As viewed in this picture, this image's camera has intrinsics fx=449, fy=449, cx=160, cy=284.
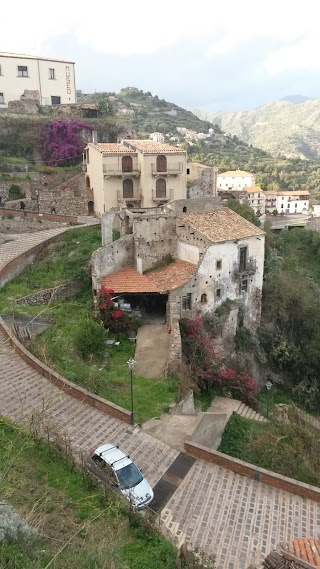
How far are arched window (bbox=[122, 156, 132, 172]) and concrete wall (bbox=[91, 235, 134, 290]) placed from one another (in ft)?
38.3

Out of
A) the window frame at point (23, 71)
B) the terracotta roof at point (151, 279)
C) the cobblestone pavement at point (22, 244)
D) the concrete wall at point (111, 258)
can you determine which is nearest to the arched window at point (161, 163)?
the cobblestone pavement at point (22, 244)

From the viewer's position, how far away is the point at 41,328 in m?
20.1

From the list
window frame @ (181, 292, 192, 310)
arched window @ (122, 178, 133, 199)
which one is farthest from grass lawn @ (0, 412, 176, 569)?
arched window @ (122, 178, 133, 199)

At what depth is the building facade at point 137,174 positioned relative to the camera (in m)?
34.5

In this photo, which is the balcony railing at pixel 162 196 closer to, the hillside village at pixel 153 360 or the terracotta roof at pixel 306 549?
the hillside village at pixel 153 360

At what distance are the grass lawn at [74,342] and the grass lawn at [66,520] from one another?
3.91m

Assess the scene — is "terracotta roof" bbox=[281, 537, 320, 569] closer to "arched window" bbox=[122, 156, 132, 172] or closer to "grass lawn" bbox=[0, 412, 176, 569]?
"grass lawn" bbox=[0, 412, 176, 569]

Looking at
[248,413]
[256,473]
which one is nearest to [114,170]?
[248,413]

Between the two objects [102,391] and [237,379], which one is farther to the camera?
[237,379]

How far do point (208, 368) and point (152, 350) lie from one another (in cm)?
277

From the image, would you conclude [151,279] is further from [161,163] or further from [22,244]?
[161,163]

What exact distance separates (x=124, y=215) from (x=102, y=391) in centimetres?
1251

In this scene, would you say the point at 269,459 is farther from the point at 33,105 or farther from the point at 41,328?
the point at 33,105

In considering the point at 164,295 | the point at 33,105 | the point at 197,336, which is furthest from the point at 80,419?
the point at 33,105
